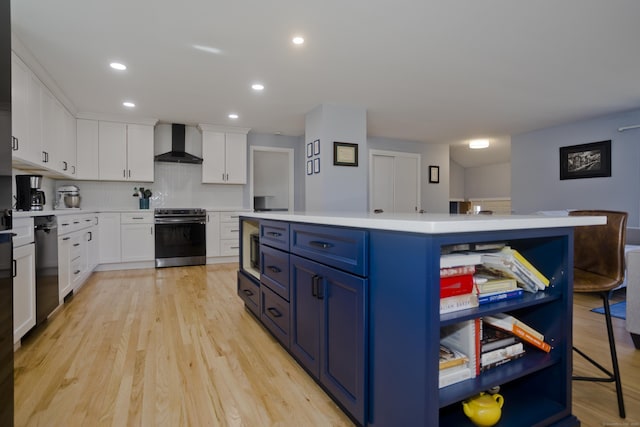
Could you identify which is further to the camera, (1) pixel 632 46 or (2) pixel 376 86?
(2) pixel 376 86

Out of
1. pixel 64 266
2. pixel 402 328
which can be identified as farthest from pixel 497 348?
pixel 64 266

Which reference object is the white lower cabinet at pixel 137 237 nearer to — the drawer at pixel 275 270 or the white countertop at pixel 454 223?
the drawer at pixel 275 270

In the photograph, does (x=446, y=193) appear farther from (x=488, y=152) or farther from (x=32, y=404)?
(x=32, y=404)

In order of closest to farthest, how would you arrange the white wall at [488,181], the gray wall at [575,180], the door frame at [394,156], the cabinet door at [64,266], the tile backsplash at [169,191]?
the cabinet door at [64,266] → the gray wall at [575,180] → the tile backsplash at [169,191] → the door frame at [394,156] → the white wall at [488,181]

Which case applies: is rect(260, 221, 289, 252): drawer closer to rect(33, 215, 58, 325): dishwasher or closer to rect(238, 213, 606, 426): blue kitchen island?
rect(238, 213, 606, 426): blue kitchen island

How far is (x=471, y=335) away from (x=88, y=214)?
439 cm

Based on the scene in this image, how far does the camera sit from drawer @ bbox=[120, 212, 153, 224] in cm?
473

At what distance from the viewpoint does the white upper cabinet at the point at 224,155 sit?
5434 mm

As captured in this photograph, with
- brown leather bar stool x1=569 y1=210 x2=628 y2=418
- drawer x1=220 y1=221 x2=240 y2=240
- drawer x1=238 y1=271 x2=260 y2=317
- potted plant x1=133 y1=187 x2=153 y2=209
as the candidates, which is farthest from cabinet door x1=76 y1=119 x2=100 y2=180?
brown leather bar stool x1=569 y1=210 x2=628 y2=418

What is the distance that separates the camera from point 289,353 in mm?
1983

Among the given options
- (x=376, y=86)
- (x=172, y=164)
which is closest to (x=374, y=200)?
(x=376, y=86)

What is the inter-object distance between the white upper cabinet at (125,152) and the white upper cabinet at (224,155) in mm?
819

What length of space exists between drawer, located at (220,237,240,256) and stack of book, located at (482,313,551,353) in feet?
14.8

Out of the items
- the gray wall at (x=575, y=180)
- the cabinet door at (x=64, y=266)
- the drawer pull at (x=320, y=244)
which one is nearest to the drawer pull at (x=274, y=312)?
the drawer pull at (x=320, y=244)
